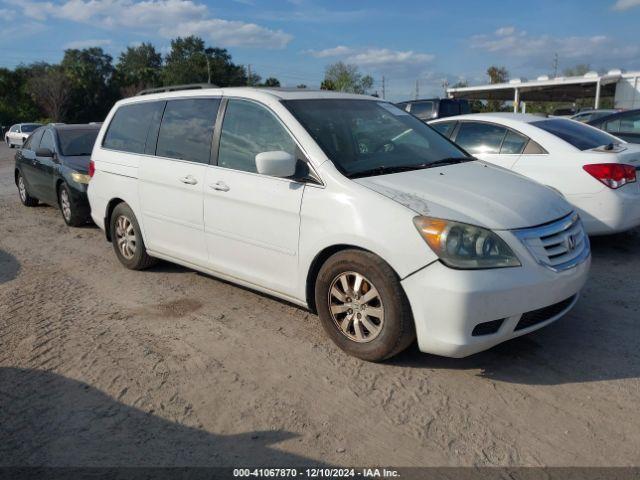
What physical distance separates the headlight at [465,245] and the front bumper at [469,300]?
0.05 metres

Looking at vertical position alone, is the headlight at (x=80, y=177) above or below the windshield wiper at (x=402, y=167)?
below

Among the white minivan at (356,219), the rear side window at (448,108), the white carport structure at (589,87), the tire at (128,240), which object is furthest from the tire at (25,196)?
the white carport structure at (589,87)

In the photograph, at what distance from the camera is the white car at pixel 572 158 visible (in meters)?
5.81

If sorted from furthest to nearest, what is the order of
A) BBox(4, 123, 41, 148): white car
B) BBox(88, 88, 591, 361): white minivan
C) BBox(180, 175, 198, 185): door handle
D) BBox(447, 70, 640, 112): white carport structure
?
BBox(4, 123, 41, 148): white car
BBox(447, 70, 640, 112): white carport structure
BBox(180, 175, 198, 185): door handle
BBox(88, 88, 591, 361): white minivan

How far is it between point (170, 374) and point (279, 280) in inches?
41.3

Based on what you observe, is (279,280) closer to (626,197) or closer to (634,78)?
(626,197)

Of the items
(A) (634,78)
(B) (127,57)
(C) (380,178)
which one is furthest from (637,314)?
(B) (127,57)

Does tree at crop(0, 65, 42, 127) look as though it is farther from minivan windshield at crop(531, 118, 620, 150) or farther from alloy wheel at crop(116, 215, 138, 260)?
minivan windshield at crop(531, 118, 620, 150)

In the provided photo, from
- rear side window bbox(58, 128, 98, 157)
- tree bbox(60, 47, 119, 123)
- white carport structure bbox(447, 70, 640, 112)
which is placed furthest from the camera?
tree bbox(60, 47, 119, 123)

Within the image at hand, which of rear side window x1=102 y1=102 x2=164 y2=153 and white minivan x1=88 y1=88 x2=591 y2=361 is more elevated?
rear side window x1=102 y1=102 x2=164 y2=153

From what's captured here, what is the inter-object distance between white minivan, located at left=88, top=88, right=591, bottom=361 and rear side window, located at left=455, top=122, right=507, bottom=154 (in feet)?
7.19

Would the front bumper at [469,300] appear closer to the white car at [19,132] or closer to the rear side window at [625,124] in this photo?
the rear side window at [625,124]

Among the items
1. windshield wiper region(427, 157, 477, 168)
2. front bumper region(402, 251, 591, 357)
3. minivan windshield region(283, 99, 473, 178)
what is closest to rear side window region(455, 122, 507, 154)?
minivan windshield region(283, 99, 473, 178)

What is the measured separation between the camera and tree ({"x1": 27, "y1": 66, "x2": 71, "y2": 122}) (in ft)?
167
